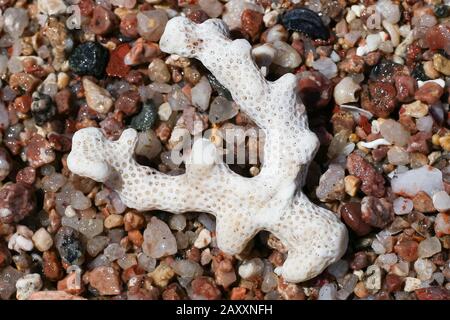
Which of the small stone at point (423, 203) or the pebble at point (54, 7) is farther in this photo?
the pebble at point (54, 7)

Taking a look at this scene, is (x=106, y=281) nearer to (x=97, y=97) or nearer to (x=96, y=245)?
(x=96, y=245)

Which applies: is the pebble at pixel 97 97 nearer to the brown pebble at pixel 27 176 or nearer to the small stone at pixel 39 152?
the small stone at pixel 39 152

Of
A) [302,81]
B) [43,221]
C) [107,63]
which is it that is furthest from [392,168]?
[43,221]

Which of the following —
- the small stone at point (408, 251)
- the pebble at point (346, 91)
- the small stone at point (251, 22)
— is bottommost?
the small stone at point (408, 251)

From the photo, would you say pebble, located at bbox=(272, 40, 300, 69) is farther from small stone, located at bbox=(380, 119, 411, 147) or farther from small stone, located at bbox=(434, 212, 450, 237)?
small stone, located at bbox=(434, 212, 450, 237)

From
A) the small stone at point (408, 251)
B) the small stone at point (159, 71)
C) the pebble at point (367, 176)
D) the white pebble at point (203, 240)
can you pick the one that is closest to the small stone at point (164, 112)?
the small stone at point (159, 71)

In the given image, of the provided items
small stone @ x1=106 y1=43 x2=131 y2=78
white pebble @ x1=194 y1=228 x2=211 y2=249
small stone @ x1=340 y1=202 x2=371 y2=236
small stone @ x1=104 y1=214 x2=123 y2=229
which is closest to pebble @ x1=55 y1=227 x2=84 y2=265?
small stone @ x1=104 y1=214 x2=123 y2=229
